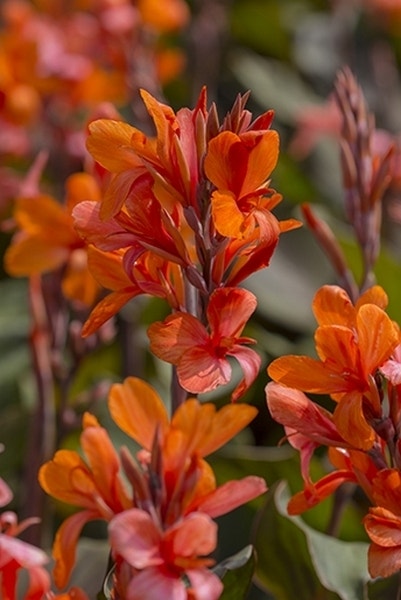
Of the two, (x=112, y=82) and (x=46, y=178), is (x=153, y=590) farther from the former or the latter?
(x=46, y=178)

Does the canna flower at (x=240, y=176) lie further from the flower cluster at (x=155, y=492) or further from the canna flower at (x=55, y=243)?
the canna flower at (x=55, y=243)

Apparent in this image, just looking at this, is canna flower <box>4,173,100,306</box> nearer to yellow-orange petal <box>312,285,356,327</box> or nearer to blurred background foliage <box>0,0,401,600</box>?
blurred background foliage <box>0,0,401,600</box>

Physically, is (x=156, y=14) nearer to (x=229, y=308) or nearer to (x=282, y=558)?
(x=282, y=558)

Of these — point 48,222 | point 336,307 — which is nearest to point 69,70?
point 48,222

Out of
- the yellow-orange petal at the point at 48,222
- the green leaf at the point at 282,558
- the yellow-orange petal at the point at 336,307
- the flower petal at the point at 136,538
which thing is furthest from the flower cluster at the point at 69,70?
the flower petal at the point at 136,538

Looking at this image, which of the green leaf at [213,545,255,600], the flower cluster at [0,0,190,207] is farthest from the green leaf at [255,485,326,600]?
the flower cluster at [0,0,190,207]
